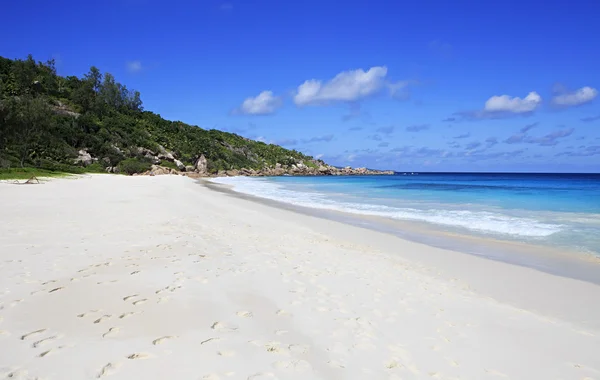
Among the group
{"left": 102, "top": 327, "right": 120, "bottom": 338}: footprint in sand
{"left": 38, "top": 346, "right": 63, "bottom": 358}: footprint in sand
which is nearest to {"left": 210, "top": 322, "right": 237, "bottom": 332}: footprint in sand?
{"left": 102, "top": 327, "right": 120, "bottom": 338}: footprint in sand

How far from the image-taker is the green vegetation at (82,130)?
37.8 metres

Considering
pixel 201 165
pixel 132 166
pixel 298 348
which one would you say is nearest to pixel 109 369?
pixel 298 348

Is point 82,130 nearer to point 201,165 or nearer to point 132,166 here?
point 132,166

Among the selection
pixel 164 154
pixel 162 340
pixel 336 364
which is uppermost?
pixel 164 154

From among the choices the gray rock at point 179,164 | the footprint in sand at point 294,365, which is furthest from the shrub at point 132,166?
the footprint in sand at point 294,365

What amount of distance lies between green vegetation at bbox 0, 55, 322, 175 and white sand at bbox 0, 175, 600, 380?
30.2 m

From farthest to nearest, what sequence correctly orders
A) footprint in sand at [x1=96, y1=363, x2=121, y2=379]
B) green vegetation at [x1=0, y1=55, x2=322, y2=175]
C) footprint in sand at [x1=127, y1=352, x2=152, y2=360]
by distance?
green vegetation at [x1=0, y1=55, x2=322, y2=175] → footprint in sand at [x1=127, y1=352, x2=152, y2=360] → footprint in sand at [x1=96, y1=363, x2=121, y2=379]

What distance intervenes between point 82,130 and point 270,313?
64.8 m

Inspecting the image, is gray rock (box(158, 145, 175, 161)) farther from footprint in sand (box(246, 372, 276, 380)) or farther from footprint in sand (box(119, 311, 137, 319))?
footprint in sand (box(246, 372, 276, 380))

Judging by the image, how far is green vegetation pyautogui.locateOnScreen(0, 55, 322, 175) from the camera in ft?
124

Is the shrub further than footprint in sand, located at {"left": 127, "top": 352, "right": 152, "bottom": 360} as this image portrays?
Yes

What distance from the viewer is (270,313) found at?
15.5 ft

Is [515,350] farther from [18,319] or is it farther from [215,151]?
[215,151]

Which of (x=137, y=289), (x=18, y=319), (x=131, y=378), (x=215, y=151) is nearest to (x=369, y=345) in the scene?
(x=131, y=378)
